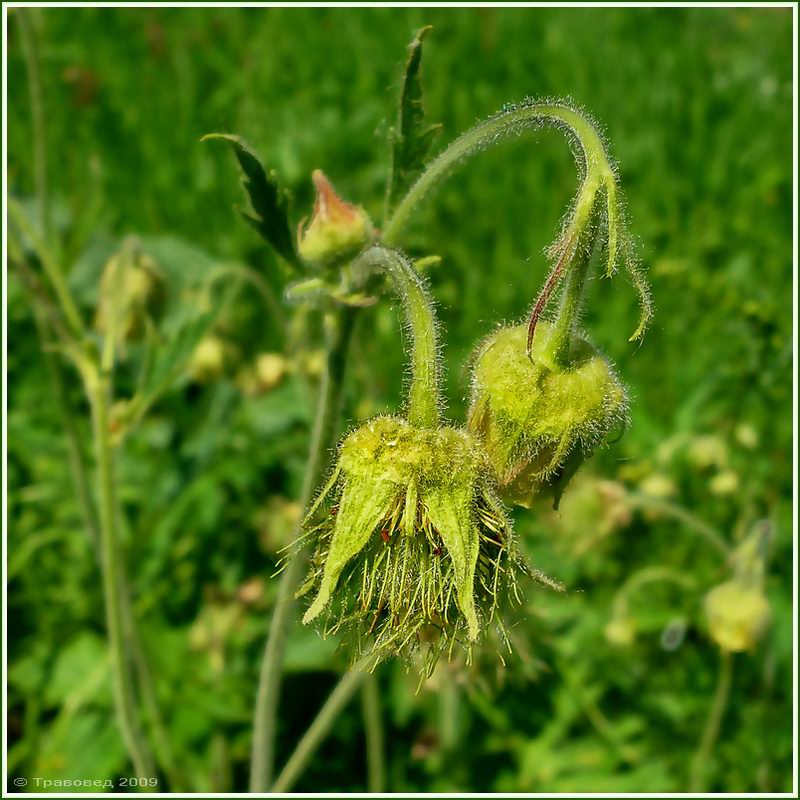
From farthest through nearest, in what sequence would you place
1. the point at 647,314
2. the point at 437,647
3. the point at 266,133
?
the point at 266,133
the point at 437,647
the point at 647,314

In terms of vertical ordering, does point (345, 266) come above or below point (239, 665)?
above

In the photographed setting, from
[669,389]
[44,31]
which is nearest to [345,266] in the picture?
[669,389]

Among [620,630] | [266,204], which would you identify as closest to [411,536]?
[266,204]

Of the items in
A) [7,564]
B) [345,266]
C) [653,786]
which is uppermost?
[345,266]

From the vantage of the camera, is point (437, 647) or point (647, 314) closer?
point (647, 314)

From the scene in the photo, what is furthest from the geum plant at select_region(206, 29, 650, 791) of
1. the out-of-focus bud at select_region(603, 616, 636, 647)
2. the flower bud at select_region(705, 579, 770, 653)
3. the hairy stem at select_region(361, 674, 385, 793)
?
the out-of-focus bud at select_region(603, 616, 636, 647)

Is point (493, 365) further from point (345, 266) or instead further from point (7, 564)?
point (7, 564)

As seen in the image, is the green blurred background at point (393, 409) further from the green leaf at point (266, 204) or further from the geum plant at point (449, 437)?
the green leaf at point (266, 204)
